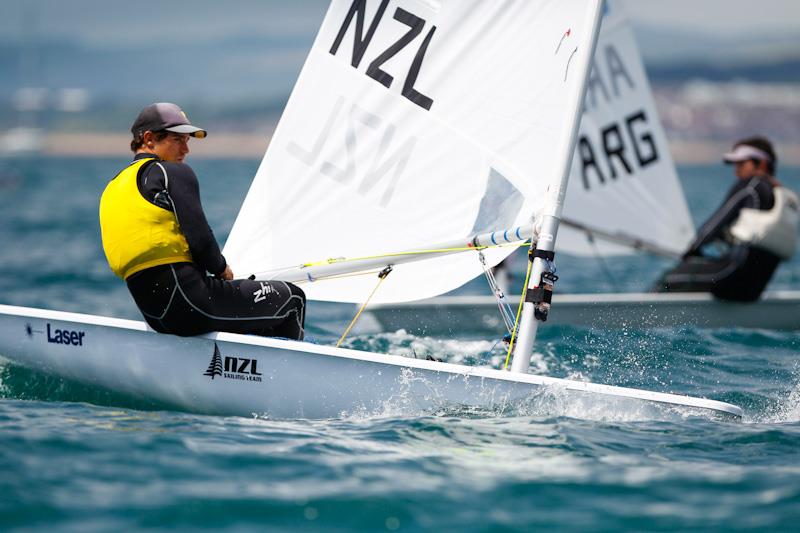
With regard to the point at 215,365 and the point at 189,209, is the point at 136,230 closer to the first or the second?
the point at 189,209

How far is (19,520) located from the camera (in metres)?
2.90

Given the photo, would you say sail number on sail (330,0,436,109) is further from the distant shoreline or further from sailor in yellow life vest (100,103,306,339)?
the distant shoreline

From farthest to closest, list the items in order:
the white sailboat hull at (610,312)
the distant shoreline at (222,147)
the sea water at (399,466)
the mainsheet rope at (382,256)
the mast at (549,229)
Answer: the distant shoreline at (222,147)
the white sailboat hull at (610,312)
the mainsheet rope at (382,256)
the mast at (549,229)
the sea water at (399,466)

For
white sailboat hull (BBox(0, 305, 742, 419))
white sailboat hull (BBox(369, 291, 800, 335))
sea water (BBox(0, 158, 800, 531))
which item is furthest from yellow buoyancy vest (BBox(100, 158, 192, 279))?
white sailboat hull (BBox(369, 291, 800, 335))

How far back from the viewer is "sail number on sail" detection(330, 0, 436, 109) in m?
4.73

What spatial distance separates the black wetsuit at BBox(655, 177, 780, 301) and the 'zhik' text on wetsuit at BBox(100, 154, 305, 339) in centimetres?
396

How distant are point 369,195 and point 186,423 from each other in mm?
1506

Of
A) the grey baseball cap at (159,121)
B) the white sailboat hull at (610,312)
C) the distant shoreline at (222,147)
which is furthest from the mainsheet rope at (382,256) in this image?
the distant shoreline at (222,147)

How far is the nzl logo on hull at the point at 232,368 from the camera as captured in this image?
399cm

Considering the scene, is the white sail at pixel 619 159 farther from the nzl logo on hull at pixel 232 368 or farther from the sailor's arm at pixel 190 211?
the sailor's arm at pixel 190 211

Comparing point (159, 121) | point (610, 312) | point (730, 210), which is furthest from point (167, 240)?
point (730, 210)

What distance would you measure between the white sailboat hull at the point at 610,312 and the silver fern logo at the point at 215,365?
9.11ft

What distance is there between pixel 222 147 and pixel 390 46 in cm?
11367

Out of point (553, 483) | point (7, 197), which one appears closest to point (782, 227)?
point (553, 483)
